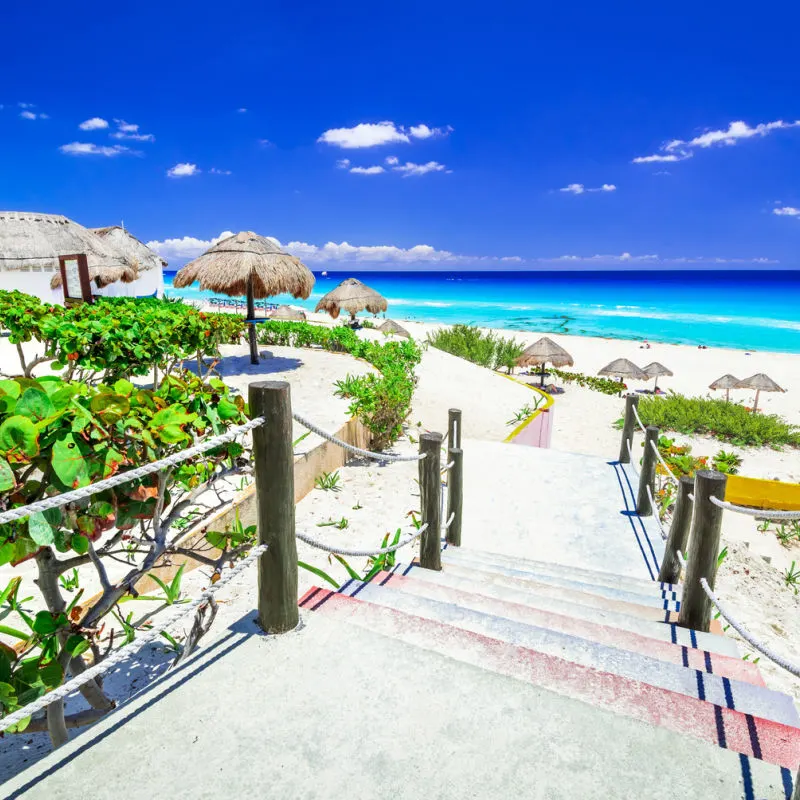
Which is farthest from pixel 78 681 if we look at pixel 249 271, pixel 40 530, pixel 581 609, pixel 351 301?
pixel 351 301

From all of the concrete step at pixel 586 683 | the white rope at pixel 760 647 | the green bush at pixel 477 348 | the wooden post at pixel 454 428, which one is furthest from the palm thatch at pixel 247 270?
the white rope at pixel 760 647

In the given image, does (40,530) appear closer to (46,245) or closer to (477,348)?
(477,348)

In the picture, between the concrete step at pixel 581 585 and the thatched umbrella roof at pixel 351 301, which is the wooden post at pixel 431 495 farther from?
the thatched umbrella roof at pixel 351 301

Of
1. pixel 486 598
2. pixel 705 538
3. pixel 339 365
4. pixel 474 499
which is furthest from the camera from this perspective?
pixel 339 365

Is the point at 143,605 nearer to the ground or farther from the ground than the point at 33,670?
nearer to the ground

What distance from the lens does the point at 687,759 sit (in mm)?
1552

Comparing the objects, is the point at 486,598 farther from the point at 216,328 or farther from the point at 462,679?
the point at 216,328

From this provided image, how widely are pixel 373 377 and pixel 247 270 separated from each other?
4.52m

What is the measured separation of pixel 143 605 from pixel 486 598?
236 cm

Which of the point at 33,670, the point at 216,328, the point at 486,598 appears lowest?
the point at 486,598

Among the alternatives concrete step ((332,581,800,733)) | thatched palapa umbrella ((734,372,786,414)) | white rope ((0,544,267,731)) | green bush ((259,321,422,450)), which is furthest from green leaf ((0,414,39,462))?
thatched palapa umbrella ((734,372,786,414))

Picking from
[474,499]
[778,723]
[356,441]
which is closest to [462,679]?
[778,723]

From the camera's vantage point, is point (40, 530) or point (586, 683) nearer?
point (40, 530)

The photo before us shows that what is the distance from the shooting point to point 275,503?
2041 millimetres
